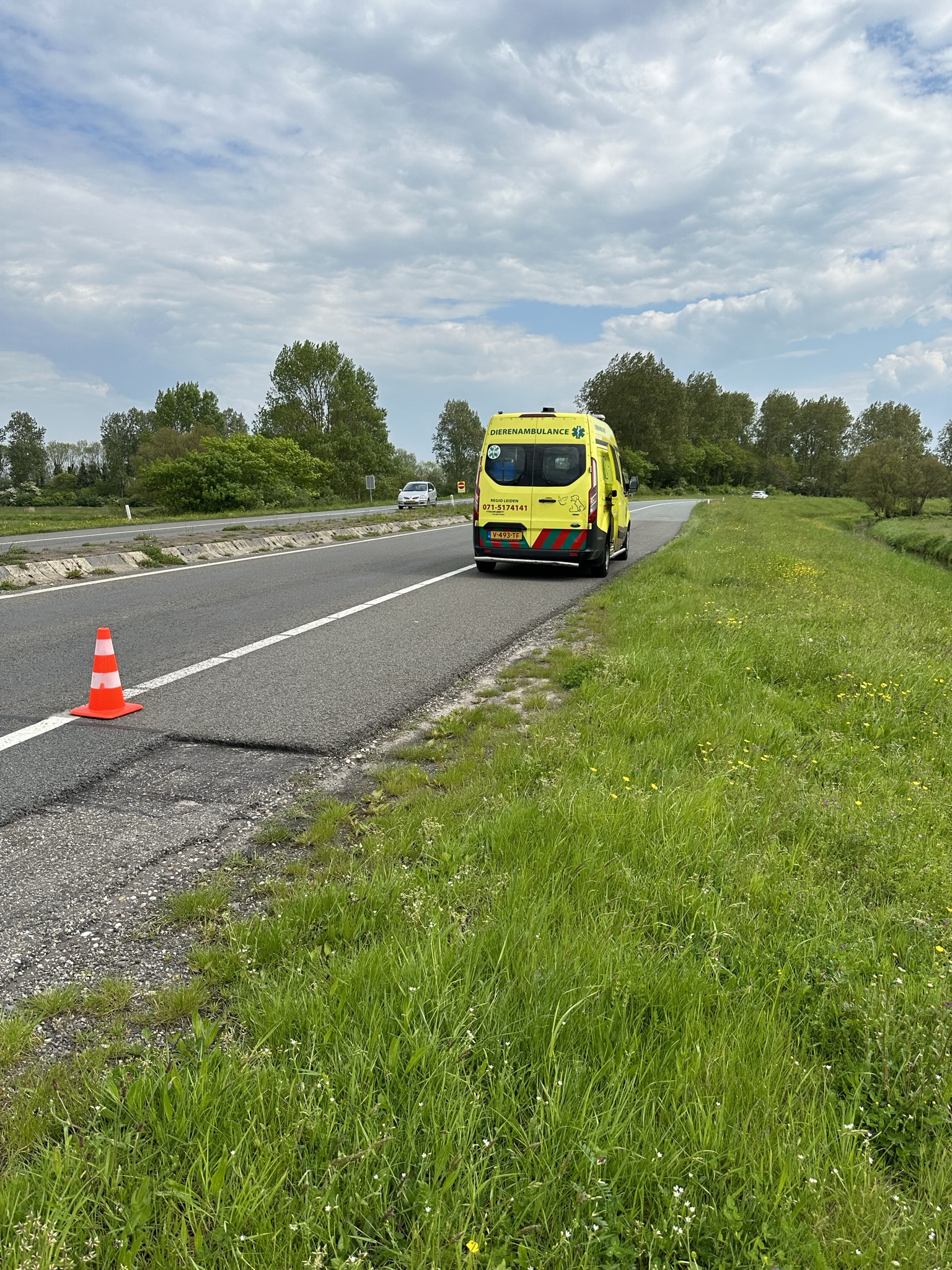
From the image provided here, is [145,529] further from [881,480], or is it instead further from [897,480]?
[881,480]

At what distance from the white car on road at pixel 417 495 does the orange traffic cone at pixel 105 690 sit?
3705 cm

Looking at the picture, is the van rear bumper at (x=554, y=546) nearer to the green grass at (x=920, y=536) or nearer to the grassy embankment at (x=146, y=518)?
the grassy embankment at (x=146, y=518)

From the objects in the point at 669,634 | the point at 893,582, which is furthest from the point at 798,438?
the point at 669,634

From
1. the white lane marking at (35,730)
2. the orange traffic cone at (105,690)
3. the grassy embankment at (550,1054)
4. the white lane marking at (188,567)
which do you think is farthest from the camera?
the white lane marking at (188,567)

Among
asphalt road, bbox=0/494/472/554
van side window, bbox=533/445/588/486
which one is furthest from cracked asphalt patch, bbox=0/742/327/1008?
asphalt road, bbox=0/494/472/554

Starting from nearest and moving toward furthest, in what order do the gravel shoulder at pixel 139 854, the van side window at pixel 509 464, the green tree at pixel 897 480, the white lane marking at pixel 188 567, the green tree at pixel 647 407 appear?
the gravel shoulder at pixel 139 854
the white lane marking at pixel 188 567
the van side window at pixel 509 464
the green tree at pixel 897 480
the green tree at pixel 647 407

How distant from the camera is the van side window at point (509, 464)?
12.2 meters

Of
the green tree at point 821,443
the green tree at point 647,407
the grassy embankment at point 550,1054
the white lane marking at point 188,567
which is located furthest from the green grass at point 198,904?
the green tree at point 821,443

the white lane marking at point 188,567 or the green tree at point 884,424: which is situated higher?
the green tree at point 884,424

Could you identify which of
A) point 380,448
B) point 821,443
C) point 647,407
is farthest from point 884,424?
point 380,448

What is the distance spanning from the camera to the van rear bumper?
12.3 m

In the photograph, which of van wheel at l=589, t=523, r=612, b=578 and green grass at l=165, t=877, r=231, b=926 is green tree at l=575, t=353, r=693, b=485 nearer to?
van wheel at l=589, t=523, r=612, b=578

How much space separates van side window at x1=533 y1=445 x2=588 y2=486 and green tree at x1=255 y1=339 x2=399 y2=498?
57112 mm

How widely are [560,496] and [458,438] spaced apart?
335 feet
